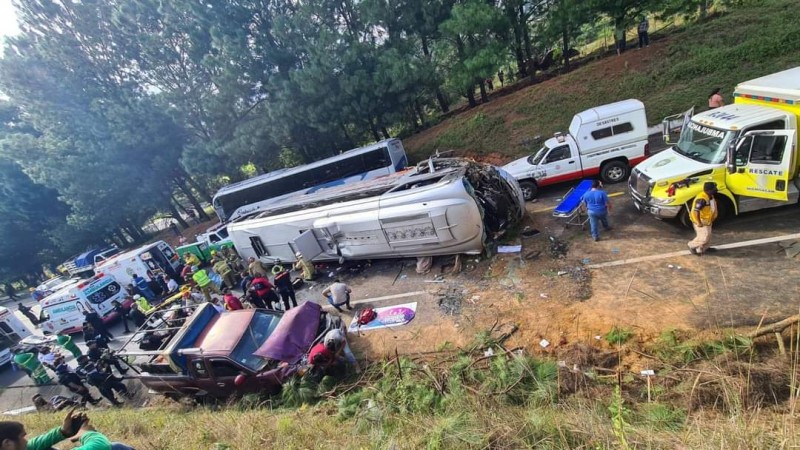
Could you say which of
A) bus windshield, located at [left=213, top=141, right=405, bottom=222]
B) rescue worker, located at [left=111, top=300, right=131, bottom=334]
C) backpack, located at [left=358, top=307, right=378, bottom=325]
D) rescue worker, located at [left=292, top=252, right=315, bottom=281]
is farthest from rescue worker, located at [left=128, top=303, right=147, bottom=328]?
bus windshield, located at [left=213, top=141, right=405, bottom=222]

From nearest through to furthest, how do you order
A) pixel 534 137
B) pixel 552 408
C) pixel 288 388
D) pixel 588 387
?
pixel 552 408, pixel 588 387, pixel 288 388, pixel 534 137

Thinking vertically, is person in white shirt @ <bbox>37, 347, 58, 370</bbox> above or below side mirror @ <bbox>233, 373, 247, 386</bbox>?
above

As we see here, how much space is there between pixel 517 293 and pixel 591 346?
214 centimetres

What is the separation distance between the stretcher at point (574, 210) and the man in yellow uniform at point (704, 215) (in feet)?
8.55

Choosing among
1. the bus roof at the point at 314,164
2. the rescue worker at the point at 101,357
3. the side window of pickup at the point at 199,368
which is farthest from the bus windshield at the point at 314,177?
the side window of pickup at the point at 199,368

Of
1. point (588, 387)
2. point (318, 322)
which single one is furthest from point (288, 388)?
point (588, 387)

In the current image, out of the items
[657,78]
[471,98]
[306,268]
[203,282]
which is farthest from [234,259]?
[657,78]

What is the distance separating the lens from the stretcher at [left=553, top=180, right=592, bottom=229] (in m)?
9.39

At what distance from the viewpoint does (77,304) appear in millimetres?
12945

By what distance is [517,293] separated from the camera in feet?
25.5

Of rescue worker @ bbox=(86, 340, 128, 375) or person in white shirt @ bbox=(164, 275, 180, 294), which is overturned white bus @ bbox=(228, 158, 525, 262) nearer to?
rescue worker @ bbox=(86, 340, 128, 375)

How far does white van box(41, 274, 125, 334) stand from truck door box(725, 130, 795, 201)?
61.6 ft

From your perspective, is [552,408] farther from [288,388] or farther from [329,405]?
[288,388]

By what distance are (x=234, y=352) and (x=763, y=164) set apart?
35.9 ft
